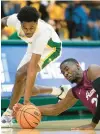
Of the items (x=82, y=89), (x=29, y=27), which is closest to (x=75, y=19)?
(x=29, y=27)

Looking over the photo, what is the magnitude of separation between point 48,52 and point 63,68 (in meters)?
1.86

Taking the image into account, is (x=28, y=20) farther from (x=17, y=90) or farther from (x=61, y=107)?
(x=17, y=90)

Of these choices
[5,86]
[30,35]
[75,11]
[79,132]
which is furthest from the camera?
[75,11]

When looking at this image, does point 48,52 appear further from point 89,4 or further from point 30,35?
point 89,4

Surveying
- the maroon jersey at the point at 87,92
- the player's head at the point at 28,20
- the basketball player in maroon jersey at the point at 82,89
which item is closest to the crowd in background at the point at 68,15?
the player's head at the point at 28,20

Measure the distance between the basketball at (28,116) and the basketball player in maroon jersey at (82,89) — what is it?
0.21 m

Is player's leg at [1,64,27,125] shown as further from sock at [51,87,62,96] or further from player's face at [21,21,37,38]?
sock at [51,87,62,96]

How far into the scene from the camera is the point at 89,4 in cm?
1680

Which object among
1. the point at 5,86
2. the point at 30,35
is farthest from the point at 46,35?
the point at 5,86

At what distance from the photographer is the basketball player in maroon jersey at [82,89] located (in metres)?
7.53

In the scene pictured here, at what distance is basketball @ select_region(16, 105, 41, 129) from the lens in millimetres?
7719

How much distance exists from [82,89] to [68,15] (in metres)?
8.54

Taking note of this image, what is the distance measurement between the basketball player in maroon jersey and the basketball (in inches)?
8.4

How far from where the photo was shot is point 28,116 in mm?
7707
